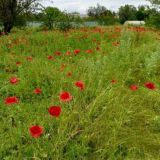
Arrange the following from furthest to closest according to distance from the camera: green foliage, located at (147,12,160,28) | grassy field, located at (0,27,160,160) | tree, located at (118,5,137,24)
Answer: tree, located at (118,5,137,24) < green foliage, located at (147,12,160,28) < grassy field, located at (0,27,160,160)

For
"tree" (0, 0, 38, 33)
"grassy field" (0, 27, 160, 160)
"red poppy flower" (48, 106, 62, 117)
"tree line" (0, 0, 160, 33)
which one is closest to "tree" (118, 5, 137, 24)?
"tree line" (0, 0, 160, 33)

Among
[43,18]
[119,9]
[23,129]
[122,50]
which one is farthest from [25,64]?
[119,9]

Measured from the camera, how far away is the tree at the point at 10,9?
1666 cm

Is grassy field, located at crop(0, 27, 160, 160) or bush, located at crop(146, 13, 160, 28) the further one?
bush, located at crop(146, 13, 160, 28)

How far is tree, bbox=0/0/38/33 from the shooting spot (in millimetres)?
16656

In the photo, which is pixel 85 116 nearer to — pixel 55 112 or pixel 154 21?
pixel 55 112

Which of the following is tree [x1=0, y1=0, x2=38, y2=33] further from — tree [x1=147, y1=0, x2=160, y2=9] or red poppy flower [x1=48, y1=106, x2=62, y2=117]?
red poppy flower [x1=48, y1=106, x2=62, y2=117]

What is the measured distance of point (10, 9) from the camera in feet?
55.4

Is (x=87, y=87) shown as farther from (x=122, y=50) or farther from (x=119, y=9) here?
(x=119, y=9)

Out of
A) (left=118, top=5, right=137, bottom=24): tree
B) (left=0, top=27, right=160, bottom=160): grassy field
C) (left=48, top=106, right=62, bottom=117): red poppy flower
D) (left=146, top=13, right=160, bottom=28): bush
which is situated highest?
(left=48, top=106, right=62, bottom=117): red poppy flower

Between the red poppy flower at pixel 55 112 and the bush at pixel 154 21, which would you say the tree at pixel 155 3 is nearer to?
the bush at pixel 154 21

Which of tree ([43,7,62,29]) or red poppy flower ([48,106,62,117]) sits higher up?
red poppy flower ([48,106,62,117])

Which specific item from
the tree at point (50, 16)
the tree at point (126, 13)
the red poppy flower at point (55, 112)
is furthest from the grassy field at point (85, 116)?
the tree at point (126, 13)

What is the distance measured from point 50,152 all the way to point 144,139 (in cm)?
89
